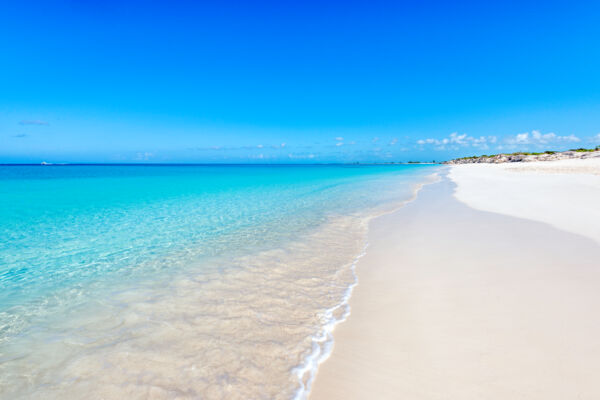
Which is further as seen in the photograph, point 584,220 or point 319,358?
point 584,220

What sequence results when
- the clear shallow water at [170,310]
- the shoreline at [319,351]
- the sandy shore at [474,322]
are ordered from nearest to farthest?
the sandy shore at [474,322]
the shoreline at [319,351]
the clear shallow water at [170,310]

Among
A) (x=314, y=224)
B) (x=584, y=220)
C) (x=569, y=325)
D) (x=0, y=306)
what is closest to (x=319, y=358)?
(x=569, y=325)

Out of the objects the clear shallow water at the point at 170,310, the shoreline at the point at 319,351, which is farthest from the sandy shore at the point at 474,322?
the clear shallow water at the point at 170,310

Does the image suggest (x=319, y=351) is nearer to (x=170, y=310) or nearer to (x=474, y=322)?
(x=474, y=322)

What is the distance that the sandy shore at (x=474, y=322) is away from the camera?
7.43 feet

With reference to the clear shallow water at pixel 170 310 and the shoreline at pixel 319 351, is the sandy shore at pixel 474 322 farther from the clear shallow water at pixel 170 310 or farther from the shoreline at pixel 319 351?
the clear shallow water at pixel 170 310

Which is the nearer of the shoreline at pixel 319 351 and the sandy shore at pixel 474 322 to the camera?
the sandy shore at pixel 474 322

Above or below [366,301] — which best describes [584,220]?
above

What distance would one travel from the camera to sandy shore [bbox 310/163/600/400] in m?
2.27

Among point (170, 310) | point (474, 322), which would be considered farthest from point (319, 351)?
point (170, 310)

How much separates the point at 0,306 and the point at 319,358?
4.73 m

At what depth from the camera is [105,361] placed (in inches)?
110

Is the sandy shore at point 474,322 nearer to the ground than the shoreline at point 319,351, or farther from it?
farther from it

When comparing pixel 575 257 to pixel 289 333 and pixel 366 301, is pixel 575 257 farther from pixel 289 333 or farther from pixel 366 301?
pixel 289 333
